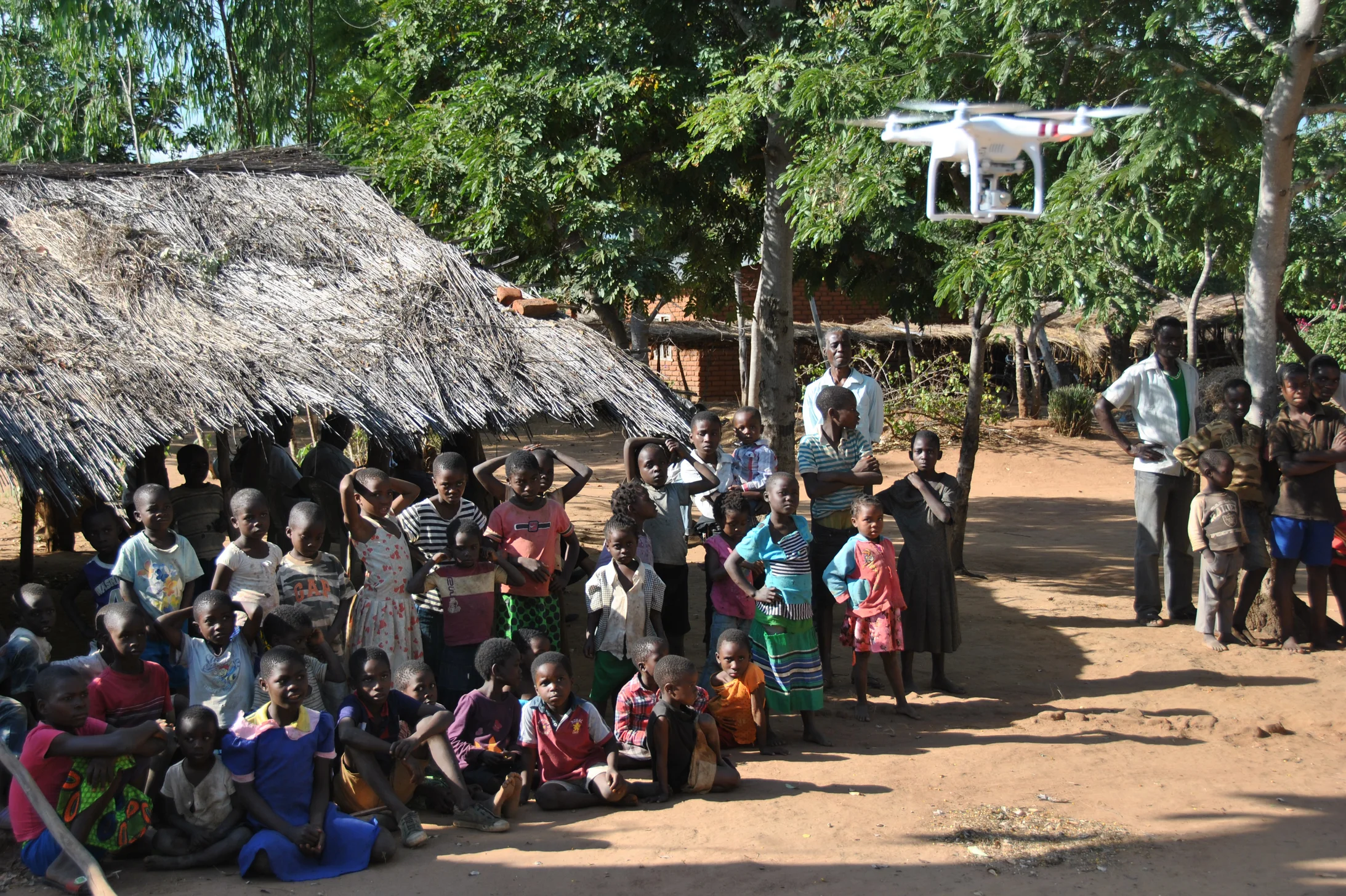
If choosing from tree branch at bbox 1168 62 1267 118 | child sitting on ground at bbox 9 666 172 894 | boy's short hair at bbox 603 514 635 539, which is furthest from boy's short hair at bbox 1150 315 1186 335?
child sitting on ground at bbox 9 666 172 894

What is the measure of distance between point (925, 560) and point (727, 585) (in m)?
1.25

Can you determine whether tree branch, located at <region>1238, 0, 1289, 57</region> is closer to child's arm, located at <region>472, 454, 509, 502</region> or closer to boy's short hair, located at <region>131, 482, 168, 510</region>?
child's arm, located at <region>472, 454, 509, 502</region>

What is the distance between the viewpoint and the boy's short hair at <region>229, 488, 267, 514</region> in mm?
A: 5143

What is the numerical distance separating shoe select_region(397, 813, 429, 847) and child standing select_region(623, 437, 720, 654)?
198 cm

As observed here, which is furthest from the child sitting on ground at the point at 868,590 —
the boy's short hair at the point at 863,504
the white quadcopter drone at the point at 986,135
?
the white quadcopter drone at the point at 986,135

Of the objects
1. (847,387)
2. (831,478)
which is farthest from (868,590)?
(847,387)

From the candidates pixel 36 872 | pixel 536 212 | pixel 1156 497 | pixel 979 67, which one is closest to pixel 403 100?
pixel 536 212

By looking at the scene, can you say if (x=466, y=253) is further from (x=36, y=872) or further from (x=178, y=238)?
(x=36, y=872)

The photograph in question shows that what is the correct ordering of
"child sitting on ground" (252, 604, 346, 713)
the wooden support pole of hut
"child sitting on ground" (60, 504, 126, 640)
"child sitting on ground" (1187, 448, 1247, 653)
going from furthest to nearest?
the wooden support pole of hut
"child sitting on ground" (1187, 448, 1247, 653)
"child sitting on ground" (60, 504, 126, 640)
"child sitting on ground" (252, 604, 346, 713)

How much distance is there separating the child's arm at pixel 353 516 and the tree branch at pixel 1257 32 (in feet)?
19.5

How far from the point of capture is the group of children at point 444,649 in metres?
4.34

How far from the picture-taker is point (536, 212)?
28.9 feet

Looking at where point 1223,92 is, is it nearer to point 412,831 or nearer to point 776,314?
point 776,314

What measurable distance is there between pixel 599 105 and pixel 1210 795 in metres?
6.21
